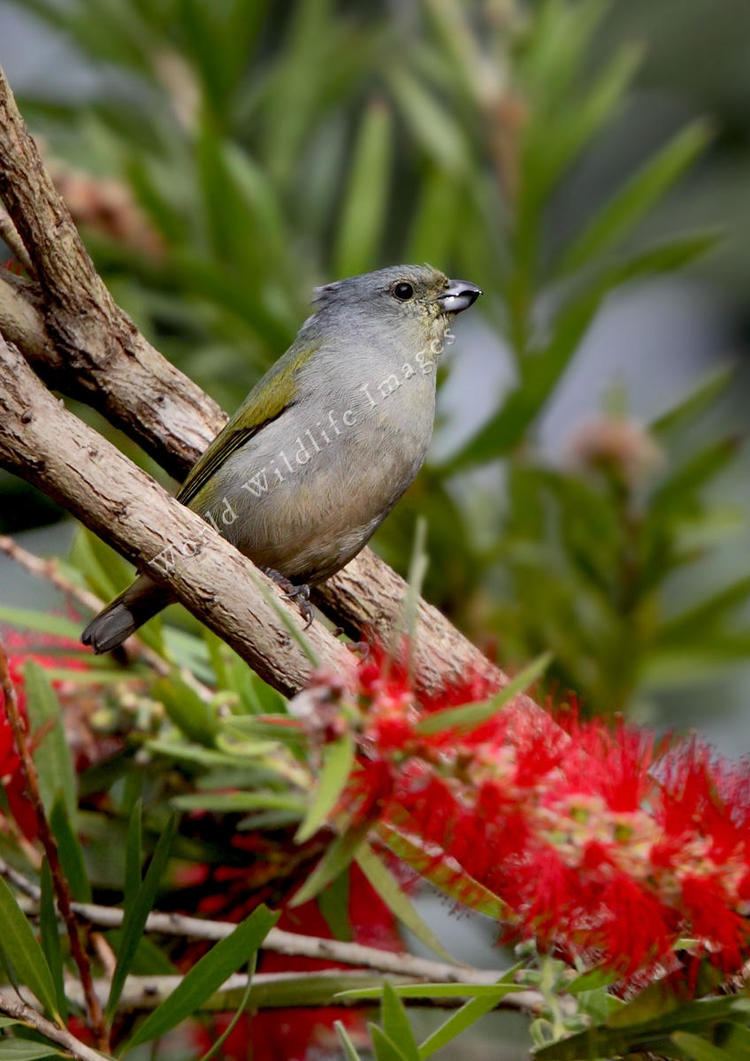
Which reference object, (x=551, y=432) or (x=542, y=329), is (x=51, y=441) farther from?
(x=551, y=432)

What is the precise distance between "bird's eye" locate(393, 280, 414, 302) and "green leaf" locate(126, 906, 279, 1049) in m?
1.71

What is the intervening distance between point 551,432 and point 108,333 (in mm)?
3652

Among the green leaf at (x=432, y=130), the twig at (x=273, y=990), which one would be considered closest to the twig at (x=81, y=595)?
the twig at (x=273, y=990)

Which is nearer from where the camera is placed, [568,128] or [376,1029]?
[376,1029]

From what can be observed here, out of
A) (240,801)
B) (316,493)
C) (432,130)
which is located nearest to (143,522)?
(240,801)

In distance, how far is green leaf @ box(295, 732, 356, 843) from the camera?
4.38 feet

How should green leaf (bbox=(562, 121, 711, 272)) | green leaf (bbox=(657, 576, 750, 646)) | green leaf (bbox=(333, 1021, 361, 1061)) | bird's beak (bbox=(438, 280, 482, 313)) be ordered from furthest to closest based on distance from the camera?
green leaf (bbox=(562, 121, 711, 272)) < green leaf (bbox=(657, 576, 750, 646)) < bird's beak (bbox=(438, 280, 482, 313)) < green leaf (bbox=(333, 1021, 361, 1061))

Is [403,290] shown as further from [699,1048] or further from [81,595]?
[699,1048]

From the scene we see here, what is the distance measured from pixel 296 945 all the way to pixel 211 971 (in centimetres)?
50

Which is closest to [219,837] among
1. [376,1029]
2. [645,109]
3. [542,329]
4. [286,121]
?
[376,1029]

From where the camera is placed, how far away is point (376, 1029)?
5.14 ft

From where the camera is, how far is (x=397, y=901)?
177cm

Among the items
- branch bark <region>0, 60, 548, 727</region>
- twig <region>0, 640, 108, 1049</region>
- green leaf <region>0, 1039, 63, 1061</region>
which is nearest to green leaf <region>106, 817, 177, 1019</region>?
twig <region>0, 640, 108, 1049</region>

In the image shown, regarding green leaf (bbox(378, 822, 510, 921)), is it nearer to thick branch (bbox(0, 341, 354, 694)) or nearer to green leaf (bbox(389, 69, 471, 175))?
thick branch (bbox(0, 341, 354, 694))
